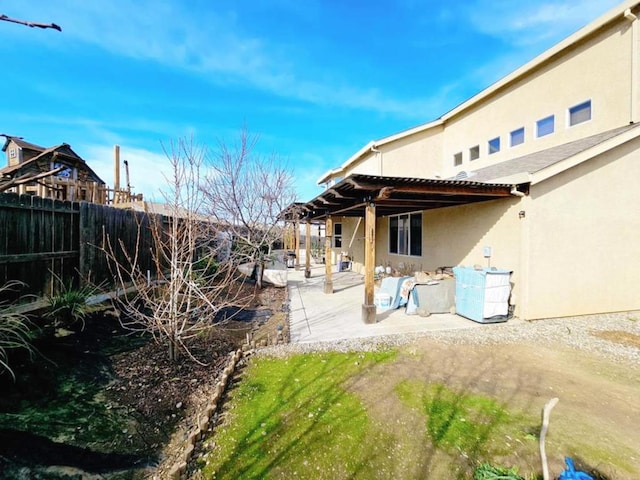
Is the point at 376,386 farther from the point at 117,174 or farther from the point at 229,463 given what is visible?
the point at 117,174

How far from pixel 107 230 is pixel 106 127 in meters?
11.1

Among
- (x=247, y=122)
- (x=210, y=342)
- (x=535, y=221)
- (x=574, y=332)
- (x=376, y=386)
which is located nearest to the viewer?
(x=376, y=386)

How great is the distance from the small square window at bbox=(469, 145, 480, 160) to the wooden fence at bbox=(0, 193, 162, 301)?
10.9m

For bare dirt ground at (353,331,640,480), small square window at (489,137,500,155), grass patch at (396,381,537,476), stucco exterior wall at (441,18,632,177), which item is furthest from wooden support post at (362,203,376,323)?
small square window at (489,137,500,155)

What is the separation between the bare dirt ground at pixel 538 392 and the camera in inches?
97.3

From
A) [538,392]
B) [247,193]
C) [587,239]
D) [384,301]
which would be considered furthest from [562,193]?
[247,193]

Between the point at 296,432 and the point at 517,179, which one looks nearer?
the point at 296,432

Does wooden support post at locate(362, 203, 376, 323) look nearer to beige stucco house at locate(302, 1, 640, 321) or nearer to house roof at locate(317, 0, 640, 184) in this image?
beige stucco house at locate(302, 1, 640, 321)

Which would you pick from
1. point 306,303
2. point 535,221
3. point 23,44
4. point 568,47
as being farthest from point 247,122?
point 568,47

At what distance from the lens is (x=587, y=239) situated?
654 cm

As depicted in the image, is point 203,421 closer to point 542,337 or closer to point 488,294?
point 488,294

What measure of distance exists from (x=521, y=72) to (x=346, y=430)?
1090 cm

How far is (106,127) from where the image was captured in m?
14.9

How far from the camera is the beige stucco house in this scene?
6172 mm
